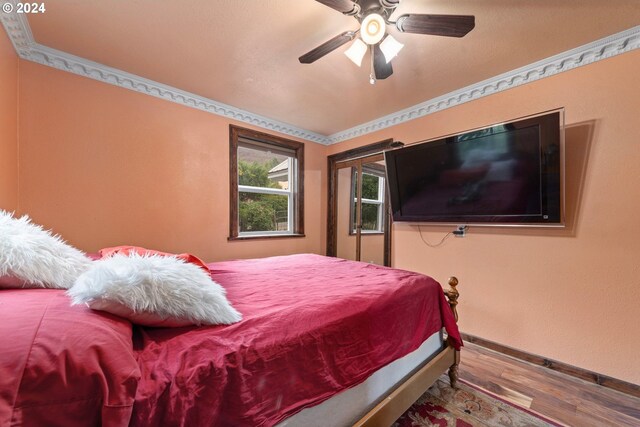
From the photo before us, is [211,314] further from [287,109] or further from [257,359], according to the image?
[287,109]

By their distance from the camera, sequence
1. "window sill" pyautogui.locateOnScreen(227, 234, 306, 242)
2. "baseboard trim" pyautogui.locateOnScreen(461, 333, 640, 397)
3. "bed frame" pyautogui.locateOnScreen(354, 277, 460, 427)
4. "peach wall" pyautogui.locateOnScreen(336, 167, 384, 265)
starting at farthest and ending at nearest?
"peach wall" pyautogui.locateOnScreen(336, 167, 384, 265) < "window sill" pyautogui.locateOnScreen(227, 234, 306, 242) < "baseboard trim" pyautogui.locateOnScreen(461, 333, 640, 397) < "bed frame" pyautogui.locateOnScreen(354, 277, 460, 427)

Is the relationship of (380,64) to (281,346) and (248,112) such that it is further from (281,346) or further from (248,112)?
(248,112)

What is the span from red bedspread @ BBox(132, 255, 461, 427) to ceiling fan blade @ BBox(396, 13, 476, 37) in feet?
4.88

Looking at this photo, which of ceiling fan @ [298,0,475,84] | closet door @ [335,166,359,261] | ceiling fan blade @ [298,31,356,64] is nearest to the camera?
ceiling fan @ [298,0,475,84]

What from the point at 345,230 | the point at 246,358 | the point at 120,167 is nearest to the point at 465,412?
the point at 246,358

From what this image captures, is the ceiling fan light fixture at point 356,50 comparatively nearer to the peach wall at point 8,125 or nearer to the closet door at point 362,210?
the closet door at point 362,210

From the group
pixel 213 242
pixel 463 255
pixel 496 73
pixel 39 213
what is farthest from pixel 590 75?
pixel 39 213

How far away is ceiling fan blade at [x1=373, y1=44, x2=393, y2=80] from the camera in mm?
1686

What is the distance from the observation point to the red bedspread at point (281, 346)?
0.74 metres

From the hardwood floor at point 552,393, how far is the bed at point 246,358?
19.4 inches

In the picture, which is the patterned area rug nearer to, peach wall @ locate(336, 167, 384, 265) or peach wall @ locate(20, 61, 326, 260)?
peach wall @ locate(336, 167, 384, 265)

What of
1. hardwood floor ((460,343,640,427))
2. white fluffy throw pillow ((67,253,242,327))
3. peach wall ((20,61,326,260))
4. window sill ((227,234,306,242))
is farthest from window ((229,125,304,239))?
hardwood floor ((460,343,640,427))

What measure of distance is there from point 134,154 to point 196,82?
0.90 m

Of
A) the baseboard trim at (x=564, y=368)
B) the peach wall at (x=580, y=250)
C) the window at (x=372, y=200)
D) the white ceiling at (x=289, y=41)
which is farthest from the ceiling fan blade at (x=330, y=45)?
the baseboard trim at (x=564, y=368)
